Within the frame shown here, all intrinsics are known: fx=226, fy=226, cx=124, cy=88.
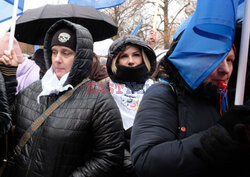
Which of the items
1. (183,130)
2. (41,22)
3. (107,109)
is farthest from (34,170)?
(41,22)

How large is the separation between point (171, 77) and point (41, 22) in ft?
10.1

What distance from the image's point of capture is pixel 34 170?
4.92 ft

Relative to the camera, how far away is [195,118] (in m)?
1.02

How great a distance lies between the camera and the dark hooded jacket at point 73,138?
151 centimetres

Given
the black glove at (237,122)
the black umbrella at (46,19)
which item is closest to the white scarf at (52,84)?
the black glove at (237,122)

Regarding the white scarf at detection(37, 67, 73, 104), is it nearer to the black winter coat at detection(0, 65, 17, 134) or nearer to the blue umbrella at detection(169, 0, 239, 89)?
the black winter coat at detection(0, 65, 17, 134)

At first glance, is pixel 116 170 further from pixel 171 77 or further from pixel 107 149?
pixel 171 77

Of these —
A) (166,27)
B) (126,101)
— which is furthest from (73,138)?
(166,27)

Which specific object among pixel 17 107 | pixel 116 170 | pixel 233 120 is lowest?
pixel 116 170

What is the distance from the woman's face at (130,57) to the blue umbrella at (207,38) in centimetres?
150

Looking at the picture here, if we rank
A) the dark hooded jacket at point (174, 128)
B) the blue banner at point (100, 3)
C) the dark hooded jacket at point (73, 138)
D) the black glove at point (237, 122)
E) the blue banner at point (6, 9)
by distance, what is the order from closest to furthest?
the black glove at point (237, 122), the dark hooded jacket at point (174, 128), the dark hooded jacket at point (73, 138), the blue banner at point (6, 9), the blue banner at point (100, 3)

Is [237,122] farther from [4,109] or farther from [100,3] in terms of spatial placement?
[100,3]

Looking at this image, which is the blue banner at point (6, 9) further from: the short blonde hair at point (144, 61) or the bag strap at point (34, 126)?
the bag strap at point (34, 126)

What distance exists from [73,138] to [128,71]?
110 cm
